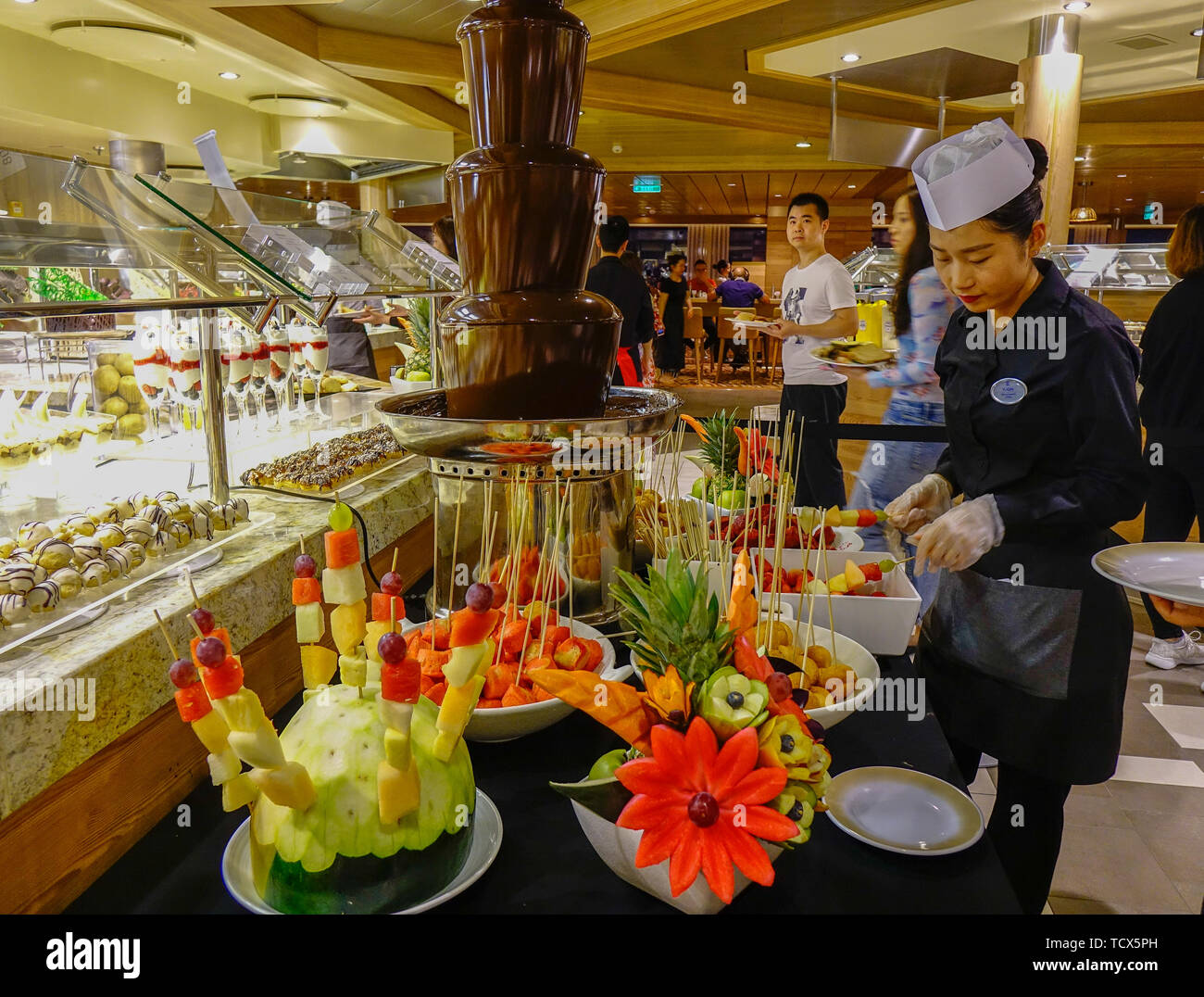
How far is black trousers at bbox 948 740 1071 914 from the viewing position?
1.86 meters

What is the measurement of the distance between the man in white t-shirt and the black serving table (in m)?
3.25

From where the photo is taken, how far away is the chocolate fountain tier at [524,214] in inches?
40.4

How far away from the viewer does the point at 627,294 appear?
5.78 m

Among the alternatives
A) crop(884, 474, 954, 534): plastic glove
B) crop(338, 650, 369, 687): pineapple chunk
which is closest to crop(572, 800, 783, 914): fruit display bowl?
crop(338, 650, 369, 687): pineapple chunk

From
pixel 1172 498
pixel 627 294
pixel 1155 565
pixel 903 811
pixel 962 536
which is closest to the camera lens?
pixel 903 811

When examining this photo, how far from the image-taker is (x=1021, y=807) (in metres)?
1.88

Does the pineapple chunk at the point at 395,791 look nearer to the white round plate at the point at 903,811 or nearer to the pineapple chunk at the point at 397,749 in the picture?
the pineapple chunk at the point at 397,749

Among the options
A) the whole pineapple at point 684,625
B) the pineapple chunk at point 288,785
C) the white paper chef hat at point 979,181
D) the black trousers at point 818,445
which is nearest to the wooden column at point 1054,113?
the black trousers at point 818,445

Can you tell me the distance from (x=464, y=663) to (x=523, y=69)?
63 centimetres

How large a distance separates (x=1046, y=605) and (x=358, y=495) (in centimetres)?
144

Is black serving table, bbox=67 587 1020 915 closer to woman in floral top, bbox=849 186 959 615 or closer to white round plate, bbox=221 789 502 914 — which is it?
white round plate, bbox=221 789 502 914

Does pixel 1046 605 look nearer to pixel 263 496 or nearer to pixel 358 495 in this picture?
pixel 358 495

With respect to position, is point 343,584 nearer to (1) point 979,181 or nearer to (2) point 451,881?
(2) point 451,881

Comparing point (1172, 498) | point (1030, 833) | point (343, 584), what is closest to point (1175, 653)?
point (1172, 498)
